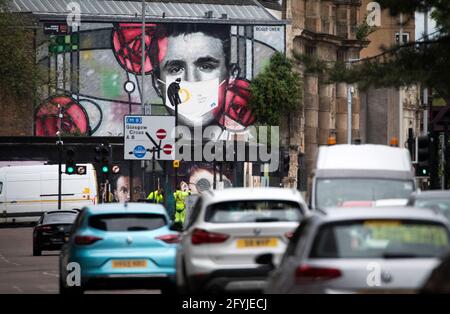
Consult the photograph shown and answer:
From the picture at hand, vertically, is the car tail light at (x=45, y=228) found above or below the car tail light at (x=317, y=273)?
below

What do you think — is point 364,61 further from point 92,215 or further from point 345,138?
point 345,138

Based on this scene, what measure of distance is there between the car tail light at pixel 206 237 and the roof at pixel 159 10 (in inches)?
3494

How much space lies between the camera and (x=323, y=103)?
4847 inches

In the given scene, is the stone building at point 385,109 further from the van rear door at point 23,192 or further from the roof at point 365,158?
the roof at point 365,158

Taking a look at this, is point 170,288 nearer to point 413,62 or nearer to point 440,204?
point 440,204

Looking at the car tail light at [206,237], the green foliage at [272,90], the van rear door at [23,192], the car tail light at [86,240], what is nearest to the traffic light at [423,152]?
the car tail light at [86,240]

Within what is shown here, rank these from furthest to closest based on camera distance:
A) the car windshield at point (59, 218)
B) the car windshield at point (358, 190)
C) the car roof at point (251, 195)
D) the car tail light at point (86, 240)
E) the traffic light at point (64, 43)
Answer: the traffic light at point (64, 43)
the car windshield at point (59, 218)
the car windshield at point (358, 190)
the car tail light at point (86, 240)
the car roof at point (251, 195)

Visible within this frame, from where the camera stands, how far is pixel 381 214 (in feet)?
47.9

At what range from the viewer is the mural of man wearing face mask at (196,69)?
364ft

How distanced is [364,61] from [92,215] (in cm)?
945

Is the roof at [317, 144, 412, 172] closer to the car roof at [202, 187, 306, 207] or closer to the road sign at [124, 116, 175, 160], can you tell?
the car roof at [202, 187, 306, 207]

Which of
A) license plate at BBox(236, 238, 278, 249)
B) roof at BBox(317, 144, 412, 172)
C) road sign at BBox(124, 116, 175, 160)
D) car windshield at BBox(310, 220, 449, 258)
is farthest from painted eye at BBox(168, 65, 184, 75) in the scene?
car windshield at BBox(310, 220, 449, 258)

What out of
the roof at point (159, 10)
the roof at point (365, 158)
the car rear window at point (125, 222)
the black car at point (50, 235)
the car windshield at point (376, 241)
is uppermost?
the roof at point (159, 10)
